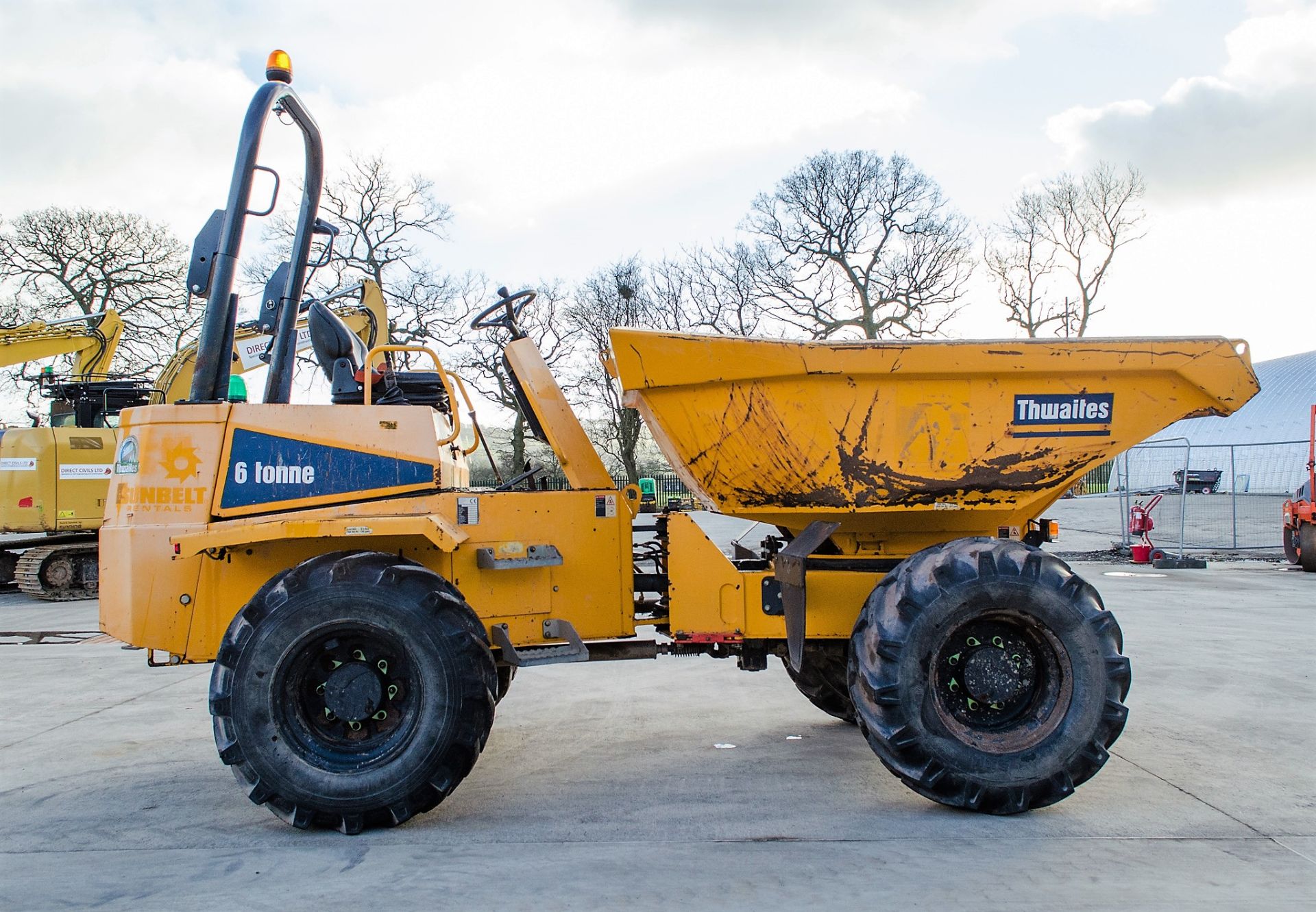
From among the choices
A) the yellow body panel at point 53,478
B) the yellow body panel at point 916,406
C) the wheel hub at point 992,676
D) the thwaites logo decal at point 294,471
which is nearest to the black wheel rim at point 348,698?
the thwaites logo decal at point 294,471

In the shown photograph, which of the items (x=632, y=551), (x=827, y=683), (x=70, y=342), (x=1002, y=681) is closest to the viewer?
(x=1002, y=681)

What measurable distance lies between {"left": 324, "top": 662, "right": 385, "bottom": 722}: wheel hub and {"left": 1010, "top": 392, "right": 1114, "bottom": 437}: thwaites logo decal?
3.04 meters

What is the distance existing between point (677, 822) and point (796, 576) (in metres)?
1.20

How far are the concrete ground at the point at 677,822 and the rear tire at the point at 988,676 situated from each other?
0.68 feet

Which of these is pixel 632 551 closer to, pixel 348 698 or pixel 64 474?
pixel 348 698

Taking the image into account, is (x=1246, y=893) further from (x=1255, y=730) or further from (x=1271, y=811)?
(x=1255, y=730)

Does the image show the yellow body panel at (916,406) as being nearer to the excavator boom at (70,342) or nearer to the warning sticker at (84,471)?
the warning sticker at (84,471)

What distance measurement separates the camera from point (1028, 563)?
13.5 ft

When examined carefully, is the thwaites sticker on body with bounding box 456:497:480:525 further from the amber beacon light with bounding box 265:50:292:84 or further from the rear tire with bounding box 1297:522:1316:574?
the rear tire with bounding box 1297:522:1316:574

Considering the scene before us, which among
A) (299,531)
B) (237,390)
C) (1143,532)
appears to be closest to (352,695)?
(299,531)

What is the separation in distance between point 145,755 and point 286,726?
1.83 metres

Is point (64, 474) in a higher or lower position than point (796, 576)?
Result: higher

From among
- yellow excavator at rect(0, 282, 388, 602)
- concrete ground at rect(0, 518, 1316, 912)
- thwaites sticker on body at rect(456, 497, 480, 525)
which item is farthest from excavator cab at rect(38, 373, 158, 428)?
thwaites sticker on body at rect(456, 497, 480, 525)

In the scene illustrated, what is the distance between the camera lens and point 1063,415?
4.32 meters
